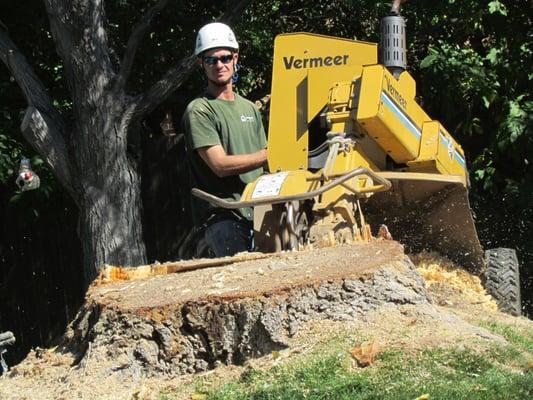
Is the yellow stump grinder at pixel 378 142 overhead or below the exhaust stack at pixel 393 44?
below

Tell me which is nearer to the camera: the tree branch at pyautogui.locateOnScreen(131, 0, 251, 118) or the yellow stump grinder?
the yellow stump grinder

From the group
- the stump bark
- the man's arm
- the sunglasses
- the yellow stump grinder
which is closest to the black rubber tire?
the yellow stump grinder

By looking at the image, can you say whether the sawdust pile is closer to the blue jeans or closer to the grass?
the blue jeans

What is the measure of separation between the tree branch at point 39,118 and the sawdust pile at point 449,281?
11.6 ft

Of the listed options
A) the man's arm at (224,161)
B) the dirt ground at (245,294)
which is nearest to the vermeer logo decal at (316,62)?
the man's arm at (224,161)

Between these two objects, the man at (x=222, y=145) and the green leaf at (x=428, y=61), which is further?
the green leaf at (x=428, y=61)

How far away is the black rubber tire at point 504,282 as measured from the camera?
7.86m

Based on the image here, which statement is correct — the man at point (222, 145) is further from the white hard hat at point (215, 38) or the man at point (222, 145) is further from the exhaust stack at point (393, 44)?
the exhaust stack at point (393, 44)

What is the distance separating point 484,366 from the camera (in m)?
5.39

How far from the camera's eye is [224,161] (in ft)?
24.5

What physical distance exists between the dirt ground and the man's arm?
1147mm

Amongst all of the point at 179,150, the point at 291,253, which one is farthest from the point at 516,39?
the point at 291,253

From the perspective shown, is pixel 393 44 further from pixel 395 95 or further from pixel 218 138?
pixel 218 138

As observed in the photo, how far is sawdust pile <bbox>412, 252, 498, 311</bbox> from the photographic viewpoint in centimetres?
733
